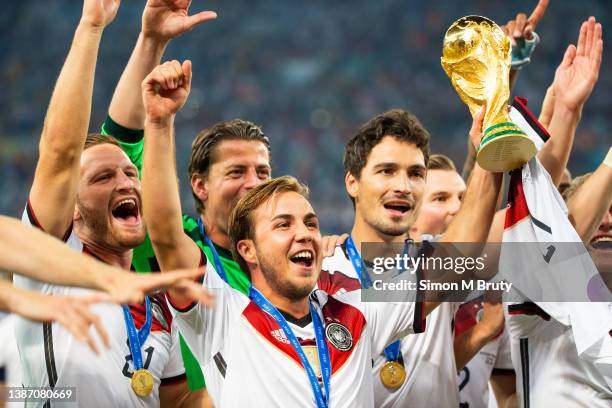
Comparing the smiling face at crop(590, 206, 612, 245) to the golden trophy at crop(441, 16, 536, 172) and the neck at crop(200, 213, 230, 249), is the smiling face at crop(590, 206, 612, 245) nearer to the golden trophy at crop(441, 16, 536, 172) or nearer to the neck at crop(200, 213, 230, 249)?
the golden trophy at crop(441, 16, 536, 172)

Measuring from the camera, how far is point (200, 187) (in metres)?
4.12

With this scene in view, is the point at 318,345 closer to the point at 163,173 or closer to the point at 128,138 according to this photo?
the point at 163,173

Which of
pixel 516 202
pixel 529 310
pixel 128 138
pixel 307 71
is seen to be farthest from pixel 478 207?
pixel 307 71

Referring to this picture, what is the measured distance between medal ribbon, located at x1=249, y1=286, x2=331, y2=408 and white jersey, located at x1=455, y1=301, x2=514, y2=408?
136 centimetres

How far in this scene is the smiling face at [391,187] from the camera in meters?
3.80

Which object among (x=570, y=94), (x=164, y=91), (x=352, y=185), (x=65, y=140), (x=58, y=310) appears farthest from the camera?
(x=352, y=185)

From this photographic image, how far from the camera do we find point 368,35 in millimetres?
13797

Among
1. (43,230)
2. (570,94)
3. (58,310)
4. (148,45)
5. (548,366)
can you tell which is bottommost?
(58,310)

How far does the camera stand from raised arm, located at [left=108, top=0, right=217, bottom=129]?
3.35 meters

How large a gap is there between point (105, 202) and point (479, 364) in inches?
88.2

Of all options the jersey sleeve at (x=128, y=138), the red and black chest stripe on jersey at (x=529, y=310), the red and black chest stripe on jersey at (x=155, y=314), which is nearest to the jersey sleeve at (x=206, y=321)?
the red and black chest stripe on jersey at (x=155, y=314)

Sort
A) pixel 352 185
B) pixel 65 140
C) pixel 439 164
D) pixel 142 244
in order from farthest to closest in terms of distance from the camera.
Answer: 1. pixel 439 164
2. pixel 352 185
3. pixel 142 244
4. pixel 65 140

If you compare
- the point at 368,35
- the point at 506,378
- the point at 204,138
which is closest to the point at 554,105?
the point at 506,378

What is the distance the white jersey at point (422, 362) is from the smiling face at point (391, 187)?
1.09 feet
